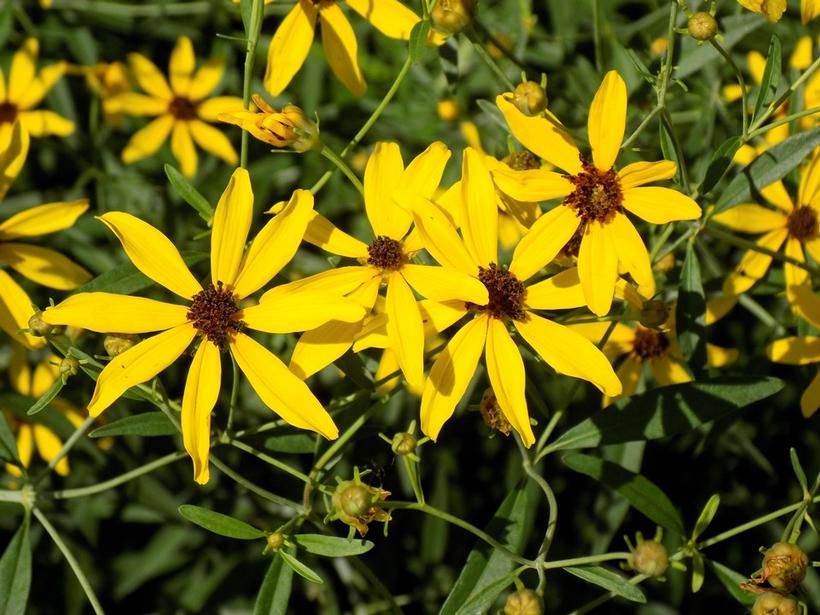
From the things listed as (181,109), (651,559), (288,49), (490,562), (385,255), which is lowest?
(651,559)

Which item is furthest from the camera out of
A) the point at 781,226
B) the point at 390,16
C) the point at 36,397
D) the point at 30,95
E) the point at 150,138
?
the point at 150,138

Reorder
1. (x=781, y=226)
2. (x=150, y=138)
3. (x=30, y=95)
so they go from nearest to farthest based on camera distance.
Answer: (x=781, y=226)
(x=30, y=95)
(x=150, y=138)

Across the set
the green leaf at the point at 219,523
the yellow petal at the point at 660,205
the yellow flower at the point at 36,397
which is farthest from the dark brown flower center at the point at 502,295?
the yellow flower at the point at 36,397

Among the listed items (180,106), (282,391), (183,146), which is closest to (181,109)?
(180,106)

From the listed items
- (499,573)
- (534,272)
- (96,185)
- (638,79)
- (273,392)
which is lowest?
(499,573)

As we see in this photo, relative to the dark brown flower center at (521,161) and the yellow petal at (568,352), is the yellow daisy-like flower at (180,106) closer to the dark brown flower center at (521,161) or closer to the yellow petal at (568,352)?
the dark brown flower center at (521,161)

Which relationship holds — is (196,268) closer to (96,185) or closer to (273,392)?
(273,392)

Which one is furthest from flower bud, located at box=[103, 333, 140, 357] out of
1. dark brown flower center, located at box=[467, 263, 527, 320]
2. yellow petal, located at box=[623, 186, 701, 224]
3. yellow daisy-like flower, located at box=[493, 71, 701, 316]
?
yellow petal, located at box=[623, 186, 701, 224]

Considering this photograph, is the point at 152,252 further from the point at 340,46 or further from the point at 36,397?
the point at 36,397

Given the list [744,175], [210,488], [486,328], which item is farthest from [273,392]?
[210,488]
